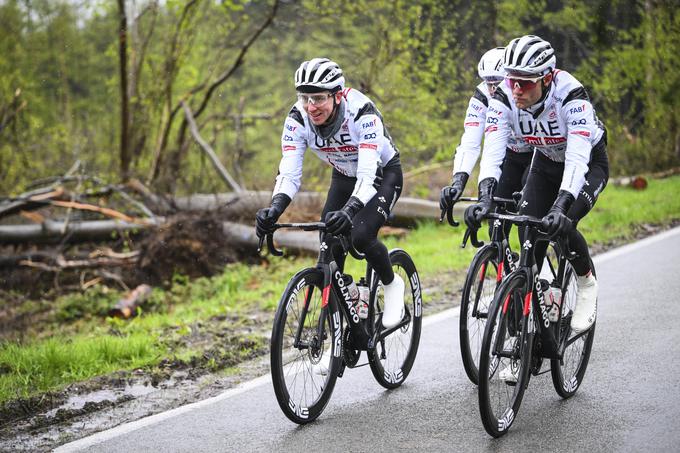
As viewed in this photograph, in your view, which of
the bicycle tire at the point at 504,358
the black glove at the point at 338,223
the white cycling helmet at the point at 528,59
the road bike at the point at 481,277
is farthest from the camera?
the road bike at the point at 481,277

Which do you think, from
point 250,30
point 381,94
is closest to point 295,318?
point 381,94

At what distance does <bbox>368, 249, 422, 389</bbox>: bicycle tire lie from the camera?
5574 millimetres

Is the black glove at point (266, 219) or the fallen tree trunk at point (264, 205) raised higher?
the black glove at point (266, 219)

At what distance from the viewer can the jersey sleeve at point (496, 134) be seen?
5.43 m

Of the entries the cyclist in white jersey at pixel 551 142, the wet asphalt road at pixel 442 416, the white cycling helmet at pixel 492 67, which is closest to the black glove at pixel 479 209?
the cyclist in white jersey at pixel 551 142

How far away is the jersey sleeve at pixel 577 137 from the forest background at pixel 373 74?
28.2ft

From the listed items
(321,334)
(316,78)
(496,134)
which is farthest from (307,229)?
(496,134)

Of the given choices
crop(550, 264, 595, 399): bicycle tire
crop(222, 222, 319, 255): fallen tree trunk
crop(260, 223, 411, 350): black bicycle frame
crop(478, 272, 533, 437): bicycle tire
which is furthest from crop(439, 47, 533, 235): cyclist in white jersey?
crop(222, 222, 319, 255): fallen tree trunk

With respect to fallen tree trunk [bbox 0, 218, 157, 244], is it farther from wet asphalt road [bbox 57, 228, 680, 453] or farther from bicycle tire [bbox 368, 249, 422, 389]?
wet asphalt road [bbox 57, 228, 680, 453]

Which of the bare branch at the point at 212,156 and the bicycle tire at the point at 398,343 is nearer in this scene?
the bicycle tire at the point at 398,343

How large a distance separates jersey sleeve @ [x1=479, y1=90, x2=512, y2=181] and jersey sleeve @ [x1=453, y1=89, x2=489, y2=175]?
312 millimetres

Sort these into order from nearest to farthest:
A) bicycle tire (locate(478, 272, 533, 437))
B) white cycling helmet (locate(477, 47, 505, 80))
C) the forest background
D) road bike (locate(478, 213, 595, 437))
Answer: bicycle tire (locate(478, 272, 533, 437)) → road bike (locate(478, 213, 595, 437)) → white cycling helmet (locate(477, 47, 505, 80)) → the forest background

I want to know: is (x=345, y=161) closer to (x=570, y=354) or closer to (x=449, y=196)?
(x=449, y=196)

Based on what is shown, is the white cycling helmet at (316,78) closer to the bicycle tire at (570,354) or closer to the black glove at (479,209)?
the black glove at (479,209)
